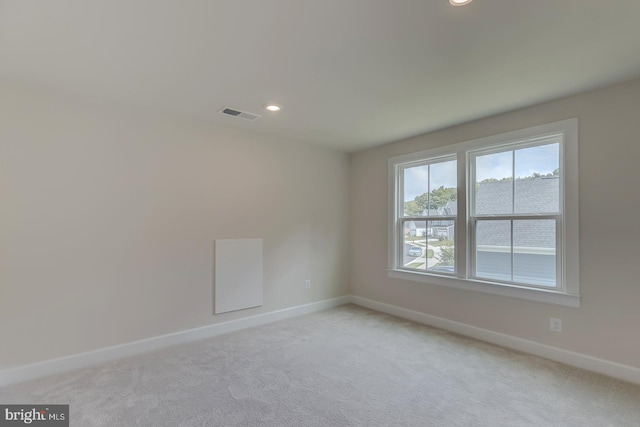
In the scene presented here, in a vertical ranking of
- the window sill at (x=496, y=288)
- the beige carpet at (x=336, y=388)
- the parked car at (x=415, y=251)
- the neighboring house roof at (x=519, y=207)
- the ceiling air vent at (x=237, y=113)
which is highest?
the ceiling air vent at (x=237, y=113)

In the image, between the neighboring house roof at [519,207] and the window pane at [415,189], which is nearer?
the neighboring house roof at [519,207]

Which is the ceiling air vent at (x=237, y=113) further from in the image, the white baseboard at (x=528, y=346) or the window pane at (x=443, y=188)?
the white baseboard at (x=528, y=346)

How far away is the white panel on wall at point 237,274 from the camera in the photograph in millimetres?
3607

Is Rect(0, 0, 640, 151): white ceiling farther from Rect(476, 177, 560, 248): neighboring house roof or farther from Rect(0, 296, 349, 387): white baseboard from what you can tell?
Rect(0, 296, 349, 387): white baseboard

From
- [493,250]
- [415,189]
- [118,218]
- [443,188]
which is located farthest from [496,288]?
[118,218]

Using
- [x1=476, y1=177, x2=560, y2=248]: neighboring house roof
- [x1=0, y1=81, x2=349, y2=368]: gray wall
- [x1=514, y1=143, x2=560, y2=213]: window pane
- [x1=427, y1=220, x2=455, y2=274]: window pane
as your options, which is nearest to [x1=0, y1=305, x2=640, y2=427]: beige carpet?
[x1=0, y1=81, x2=349, y2=368]: gray wall

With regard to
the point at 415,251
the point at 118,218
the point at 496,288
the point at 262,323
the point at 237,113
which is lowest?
the point at 262,323

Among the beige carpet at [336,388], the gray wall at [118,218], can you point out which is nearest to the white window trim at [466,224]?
the beige carpet at [336,388]

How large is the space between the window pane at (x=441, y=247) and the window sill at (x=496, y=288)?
13 cm

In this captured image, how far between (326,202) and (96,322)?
10.1ft

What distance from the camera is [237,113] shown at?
3270mm

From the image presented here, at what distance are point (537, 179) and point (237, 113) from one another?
3.11m

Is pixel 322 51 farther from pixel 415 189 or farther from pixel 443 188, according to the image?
pixel 415 189

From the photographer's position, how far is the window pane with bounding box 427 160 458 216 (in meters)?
3.79
